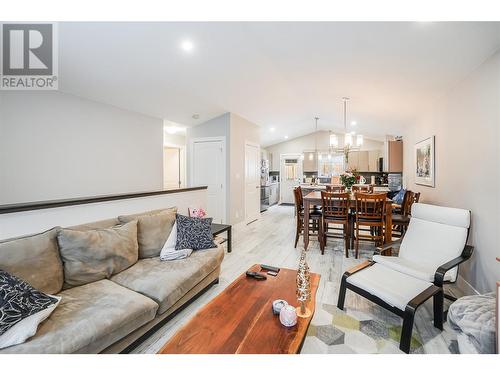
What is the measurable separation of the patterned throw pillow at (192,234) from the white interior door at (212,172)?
8.00 ft

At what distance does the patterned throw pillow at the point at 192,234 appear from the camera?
8.37 ft

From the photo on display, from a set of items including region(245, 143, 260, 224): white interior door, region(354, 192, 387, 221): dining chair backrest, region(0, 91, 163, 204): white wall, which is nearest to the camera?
region(0, 91, 163, 204): white wall

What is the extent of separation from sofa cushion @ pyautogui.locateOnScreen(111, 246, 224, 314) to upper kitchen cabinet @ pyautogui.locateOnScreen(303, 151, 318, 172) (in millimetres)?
7530

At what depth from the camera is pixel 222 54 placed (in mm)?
3061

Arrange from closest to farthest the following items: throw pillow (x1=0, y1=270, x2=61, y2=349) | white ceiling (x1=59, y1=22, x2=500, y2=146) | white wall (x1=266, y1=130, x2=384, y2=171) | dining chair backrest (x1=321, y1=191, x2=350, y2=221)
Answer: throw pillow (x1=0, y1=270, x2=61, y2=349)
white ceiling (x1=59, y1=22, x2=500, y2=146)
dining chair backrest (x1=321, y1=191, x2=350, y2=221)
white wall (x1=266, y1=130, x2=384, y2=171)

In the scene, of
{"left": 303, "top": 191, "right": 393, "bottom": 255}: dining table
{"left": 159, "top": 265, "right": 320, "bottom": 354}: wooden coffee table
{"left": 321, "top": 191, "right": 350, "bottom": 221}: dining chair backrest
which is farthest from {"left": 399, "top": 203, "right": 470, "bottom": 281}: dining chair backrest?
{"left": 159, "top": 265, "right": 320, "bottom": 354}: wooden coffee table

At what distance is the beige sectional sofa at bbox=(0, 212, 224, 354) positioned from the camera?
131cm

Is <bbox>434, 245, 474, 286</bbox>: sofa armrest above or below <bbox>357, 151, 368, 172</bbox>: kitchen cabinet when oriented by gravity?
below

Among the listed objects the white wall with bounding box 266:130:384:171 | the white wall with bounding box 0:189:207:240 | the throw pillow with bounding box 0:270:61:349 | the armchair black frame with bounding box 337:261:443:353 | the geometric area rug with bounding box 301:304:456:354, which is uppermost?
the white wall with bounding box 266:130:384:171

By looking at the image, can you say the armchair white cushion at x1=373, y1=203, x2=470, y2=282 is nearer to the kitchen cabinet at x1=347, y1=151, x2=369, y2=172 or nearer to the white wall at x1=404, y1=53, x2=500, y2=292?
the white wall at x1=404, y1=53, x2=500, y2=292

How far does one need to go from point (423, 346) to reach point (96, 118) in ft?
16.4

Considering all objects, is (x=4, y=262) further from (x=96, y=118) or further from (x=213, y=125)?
(x=213, y=125)

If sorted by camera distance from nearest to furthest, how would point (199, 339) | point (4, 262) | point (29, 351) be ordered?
point (29, 351) → point (199, 339) → point (4, 262)
